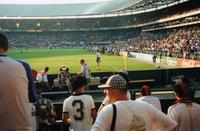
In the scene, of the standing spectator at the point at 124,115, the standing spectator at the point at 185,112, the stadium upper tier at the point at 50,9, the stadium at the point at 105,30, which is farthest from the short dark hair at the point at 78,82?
the stadium upper tier at the point at 50,9

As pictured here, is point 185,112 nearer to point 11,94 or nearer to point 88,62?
point 11,94

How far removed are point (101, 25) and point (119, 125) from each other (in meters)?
117

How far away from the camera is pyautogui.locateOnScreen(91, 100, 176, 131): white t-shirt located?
3.93m

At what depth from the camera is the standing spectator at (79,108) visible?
22.1 feet

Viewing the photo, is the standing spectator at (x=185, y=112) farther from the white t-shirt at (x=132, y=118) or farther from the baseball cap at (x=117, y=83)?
the baseball cap at (x=117, y=83)

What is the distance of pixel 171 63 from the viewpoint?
40.5 m

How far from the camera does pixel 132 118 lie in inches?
162

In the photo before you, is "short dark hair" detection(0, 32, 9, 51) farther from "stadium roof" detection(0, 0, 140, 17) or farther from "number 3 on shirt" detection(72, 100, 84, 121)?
"stadium roof" detection(0, 0, 140, 17)

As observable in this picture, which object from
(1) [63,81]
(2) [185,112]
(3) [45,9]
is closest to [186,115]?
(2) [185,112]

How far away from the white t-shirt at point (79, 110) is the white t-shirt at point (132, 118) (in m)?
2.61

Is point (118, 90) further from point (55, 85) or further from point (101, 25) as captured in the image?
point (101, 25)

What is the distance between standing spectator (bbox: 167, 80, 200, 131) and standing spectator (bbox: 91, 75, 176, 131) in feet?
5.56

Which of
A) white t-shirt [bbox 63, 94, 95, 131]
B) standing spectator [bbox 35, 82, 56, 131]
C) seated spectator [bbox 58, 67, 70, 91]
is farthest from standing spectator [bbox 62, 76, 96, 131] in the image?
seated spectator [bbox 58, 67, 70, 91]

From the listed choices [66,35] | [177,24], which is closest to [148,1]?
[177,24]
